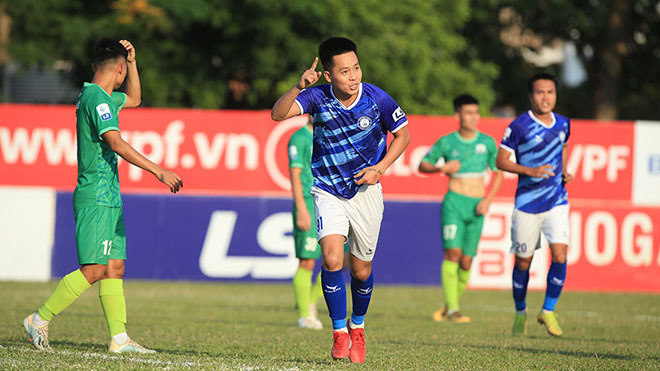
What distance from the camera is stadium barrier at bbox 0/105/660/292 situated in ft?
51.7

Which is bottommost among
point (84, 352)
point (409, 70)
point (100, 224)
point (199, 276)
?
point (199, 276)

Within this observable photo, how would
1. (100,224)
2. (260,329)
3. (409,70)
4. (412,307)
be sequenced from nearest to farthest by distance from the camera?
1. (100,224)
2. (260,329)
3. (412,307)
4. (409,70)

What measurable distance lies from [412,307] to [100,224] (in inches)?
261

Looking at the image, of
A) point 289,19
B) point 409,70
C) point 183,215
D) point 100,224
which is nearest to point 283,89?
point 289,19

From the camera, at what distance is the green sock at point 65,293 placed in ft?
23.2

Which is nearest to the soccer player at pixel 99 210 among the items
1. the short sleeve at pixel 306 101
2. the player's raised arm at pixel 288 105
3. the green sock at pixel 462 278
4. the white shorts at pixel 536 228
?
the player's raised arm at pixel 288 105

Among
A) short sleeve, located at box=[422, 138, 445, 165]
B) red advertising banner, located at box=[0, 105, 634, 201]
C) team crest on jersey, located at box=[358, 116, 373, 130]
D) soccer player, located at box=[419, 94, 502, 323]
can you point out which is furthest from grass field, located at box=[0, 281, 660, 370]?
red advertising banner, located at box=[0, 105, 634, 201]

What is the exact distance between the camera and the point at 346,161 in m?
6.88

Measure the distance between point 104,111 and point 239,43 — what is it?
59.1 ft

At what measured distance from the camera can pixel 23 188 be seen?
15.7 m

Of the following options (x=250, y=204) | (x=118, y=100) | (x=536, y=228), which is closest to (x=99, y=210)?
(x=118, y=100)

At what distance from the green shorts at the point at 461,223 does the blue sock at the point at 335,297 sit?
14.7 ft

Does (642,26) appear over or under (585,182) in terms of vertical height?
over

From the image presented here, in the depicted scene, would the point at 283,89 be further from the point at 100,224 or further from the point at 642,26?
the point at 100,224
